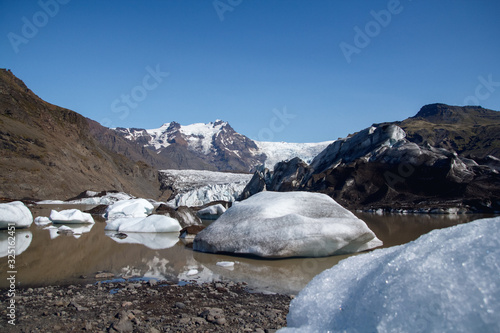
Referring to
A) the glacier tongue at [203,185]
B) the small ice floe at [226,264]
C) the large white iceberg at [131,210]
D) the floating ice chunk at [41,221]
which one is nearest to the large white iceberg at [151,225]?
the floating ice chunk at [41,221]

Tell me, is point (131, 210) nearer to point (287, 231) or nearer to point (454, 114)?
point (287, 231)

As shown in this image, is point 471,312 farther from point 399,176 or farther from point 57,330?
point 399,176

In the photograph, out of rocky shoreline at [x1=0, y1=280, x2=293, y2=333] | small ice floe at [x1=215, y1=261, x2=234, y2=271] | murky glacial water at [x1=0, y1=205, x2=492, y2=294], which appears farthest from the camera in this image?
small ice floe at [x1=215, y1=261, x2=234, y2=271]

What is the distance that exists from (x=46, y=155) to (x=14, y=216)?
37.6 m

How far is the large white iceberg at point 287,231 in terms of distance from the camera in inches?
309

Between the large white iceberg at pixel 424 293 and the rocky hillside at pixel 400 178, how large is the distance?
2463 centimetres

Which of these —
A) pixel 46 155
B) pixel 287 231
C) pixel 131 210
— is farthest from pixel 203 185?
pixel 287 231

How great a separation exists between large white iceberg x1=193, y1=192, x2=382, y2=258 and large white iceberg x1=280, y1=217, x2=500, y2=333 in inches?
219

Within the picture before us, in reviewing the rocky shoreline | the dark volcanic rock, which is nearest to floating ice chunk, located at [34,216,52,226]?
the rocky shoreline

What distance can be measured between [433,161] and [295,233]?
26.4 metres

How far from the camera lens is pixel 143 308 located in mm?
4168

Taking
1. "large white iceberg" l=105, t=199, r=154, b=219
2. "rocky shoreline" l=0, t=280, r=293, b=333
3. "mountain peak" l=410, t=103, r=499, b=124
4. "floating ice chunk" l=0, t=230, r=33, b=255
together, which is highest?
"mountain peak" l=410, t=103, r=499, b=124

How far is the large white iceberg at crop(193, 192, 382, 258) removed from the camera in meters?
7.84

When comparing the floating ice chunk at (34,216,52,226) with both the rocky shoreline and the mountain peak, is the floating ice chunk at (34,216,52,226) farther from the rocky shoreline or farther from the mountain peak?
the mountain peak
